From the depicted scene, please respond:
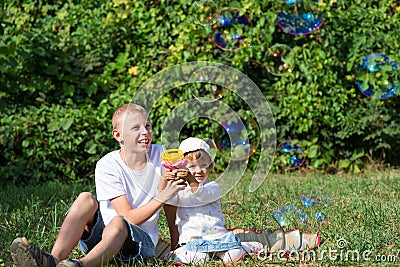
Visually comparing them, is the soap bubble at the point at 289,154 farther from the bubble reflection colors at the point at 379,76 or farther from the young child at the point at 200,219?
the young child at the point at 200,219

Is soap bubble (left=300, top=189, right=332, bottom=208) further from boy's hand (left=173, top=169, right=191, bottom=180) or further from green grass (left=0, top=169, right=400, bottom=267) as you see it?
boy's hand (left=173, top=169, right=191, bottom=180)

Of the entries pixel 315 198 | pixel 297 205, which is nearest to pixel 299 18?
pixel 315 198

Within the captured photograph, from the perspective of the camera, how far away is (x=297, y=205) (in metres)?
4.25

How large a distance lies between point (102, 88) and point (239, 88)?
1332mm

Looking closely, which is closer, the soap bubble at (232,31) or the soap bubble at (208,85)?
the soap bubble at (208,85)

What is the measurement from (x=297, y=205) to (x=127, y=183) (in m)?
1.45

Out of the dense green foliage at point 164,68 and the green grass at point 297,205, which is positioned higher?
the dense green foliage at point 164,68

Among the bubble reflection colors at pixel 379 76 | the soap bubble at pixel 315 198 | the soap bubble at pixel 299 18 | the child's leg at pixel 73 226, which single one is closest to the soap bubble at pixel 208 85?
the soap bubble at pixel 299 18

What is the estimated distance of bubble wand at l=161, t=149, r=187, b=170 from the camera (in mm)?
2969

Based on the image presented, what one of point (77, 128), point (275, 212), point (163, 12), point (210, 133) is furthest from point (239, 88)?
point (275, 212)

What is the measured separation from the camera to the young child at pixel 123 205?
293cm

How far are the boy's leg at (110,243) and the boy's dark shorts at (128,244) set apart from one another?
92 mm

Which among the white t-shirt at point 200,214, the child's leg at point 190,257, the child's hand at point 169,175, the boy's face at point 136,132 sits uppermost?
the boy's face at point 136,132

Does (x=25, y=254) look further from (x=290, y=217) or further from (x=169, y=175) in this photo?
(x=290, y=217)
